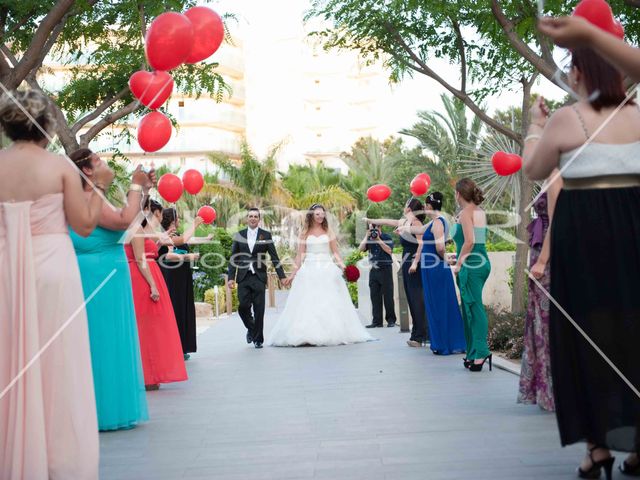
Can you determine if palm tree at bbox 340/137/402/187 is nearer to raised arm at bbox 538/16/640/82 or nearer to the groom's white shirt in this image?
the groom's white shirt

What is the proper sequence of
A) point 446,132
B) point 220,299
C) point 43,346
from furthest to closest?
point 446,132 < point 220,299 < point 43,346

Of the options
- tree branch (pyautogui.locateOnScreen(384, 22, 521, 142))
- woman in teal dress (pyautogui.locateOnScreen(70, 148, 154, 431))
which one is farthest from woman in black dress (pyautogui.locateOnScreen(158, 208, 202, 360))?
woman in teal dress (pyautogui.locateOnScreen(70, 148, 154, 431))

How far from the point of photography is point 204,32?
10.5 meters

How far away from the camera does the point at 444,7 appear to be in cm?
1340

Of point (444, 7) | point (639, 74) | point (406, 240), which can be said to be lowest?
point (406, 240)

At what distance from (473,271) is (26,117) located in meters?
7.13

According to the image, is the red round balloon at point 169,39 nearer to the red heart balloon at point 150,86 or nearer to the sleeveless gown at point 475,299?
the red heart balloon at point 150,86

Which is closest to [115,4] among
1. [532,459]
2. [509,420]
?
[509,420]

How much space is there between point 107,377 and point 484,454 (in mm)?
3426

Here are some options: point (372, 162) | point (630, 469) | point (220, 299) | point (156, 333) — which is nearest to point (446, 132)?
point (220, 299)

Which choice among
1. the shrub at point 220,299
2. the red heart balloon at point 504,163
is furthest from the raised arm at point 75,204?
the shrub at point 220,299

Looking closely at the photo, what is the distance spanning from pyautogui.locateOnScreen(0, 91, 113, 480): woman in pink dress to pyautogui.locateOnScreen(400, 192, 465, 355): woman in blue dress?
30.5 feet

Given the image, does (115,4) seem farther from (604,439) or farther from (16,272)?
(604,439)

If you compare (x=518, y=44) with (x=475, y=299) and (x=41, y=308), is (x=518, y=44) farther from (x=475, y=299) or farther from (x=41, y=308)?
(x=41, y=308)
